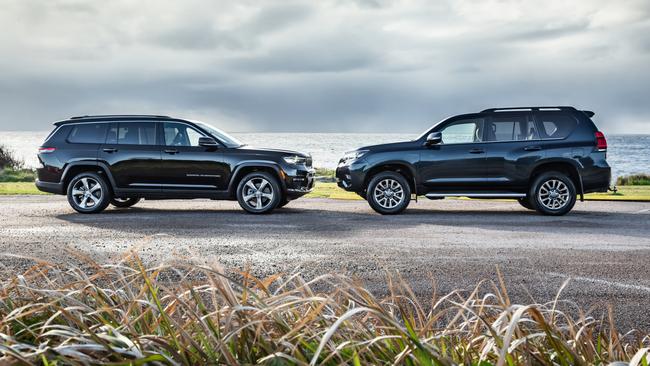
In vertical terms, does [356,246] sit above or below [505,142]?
below

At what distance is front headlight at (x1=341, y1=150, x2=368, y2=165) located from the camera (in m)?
13.0

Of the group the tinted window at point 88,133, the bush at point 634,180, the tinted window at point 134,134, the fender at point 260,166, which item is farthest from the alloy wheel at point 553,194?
the bush at point 634,180

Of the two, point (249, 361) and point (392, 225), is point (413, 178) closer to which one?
point (392, 225)

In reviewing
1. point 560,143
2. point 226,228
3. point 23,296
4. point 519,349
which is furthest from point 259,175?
point 519,349

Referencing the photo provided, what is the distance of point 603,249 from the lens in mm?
8336

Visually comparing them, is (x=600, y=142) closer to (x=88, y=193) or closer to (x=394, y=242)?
(x=394, y=242)

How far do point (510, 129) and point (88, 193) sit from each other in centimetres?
816

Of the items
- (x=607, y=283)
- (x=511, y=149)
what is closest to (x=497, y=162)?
(x=511, y=149)

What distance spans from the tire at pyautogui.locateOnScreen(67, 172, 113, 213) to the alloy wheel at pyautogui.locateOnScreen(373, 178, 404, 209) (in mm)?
5161

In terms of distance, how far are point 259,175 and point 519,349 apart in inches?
420

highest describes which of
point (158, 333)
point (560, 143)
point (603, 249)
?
point (560, 143)

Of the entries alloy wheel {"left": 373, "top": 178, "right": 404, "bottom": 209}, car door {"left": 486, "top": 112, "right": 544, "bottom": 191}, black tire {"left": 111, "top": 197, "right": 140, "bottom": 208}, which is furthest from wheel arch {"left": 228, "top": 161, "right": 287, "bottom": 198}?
car door {"left": 486, "top": 112, "right": 544, "bottom": 191}

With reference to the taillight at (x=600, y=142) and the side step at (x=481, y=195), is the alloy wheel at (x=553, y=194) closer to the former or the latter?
the side step at (x=481, y=195)

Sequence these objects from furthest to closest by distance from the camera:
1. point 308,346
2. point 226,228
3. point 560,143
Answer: point 560,143 → point 226,228 → point 308,346
